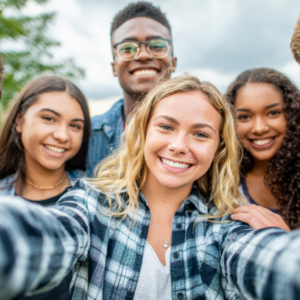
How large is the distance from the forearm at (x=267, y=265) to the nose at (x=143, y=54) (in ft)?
7.65

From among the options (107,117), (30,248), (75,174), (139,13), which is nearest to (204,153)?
(30,248)

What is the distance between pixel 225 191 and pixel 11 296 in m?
1.63

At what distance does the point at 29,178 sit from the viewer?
2.52 metres

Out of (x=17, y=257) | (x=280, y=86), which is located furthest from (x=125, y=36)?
(x=17, y=257)

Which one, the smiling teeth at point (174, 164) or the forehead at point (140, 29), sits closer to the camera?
the smiling teeth at point (174, 164)

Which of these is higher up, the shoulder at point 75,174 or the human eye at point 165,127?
the human eye at point 165,127

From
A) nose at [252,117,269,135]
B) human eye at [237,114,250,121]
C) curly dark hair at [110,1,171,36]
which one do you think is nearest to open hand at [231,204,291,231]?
nose at [252,117,269,135]

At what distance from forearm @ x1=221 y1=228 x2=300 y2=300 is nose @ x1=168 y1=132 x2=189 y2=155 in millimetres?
660

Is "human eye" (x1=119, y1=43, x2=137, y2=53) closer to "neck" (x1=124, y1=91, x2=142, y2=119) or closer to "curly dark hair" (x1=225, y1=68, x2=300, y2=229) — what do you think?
"neck" (x1=124, y1=91, x2=142, y2=119)

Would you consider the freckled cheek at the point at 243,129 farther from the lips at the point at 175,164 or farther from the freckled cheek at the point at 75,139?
the freckled cheek at the point at 75,139

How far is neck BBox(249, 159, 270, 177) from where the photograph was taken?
2941 mm

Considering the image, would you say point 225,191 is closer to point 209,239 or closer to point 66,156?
point 209,239

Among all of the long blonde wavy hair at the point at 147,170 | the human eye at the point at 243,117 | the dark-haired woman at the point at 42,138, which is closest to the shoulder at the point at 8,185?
the dark-haired woman at the point at 42,138

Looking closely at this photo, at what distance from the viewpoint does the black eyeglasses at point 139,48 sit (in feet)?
9.93
